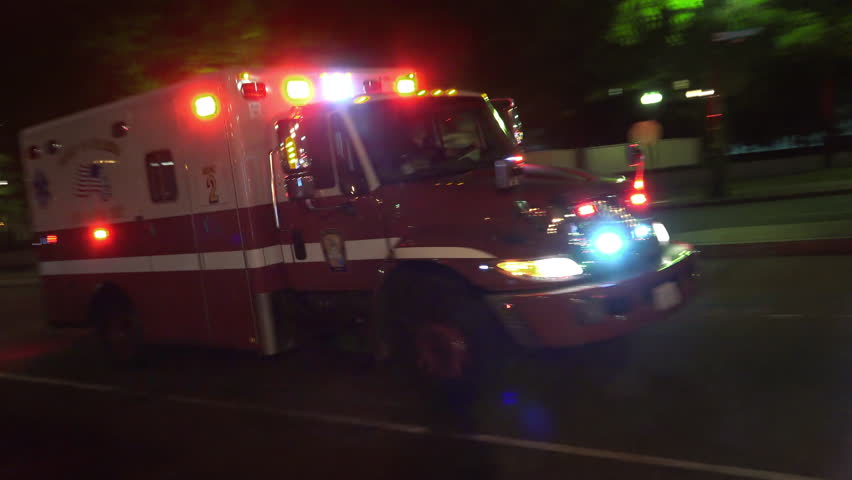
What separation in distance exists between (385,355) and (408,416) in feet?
1.90

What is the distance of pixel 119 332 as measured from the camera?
28.6 feet

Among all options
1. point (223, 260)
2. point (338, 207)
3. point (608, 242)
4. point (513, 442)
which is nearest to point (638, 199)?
point (608, 242)

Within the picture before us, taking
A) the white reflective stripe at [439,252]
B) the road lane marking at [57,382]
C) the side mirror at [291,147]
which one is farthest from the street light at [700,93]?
the road lane marking at [57,382]

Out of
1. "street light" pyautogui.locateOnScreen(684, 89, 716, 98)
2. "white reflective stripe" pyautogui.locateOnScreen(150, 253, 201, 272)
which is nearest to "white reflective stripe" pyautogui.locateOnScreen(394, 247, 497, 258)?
"white reflective stripe" pyautogui.locateOnScreen(150, 253, 201, 272)

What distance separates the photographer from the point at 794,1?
12.0 m

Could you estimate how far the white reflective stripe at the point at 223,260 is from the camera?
708 cm

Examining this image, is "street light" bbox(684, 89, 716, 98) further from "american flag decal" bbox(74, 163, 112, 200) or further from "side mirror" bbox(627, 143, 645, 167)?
"american flag decal" bbox(74, 163, 112, 200)

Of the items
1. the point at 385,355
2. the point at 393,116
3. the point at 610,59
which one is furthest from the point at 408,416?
the point at 610,59

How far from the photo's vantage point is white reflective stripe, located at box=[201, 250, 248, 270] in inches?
279

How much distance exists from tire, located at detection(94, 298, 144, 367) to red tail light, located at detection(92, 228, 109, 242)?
2.26 feet

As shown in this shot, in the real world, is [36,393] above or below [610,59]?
below

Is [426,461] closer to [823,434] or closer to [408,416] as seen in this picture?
[408,416]

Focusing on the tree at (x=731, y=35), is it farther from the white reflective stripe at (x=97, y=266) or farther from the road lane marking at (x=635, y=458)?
the road lane marking at (x=635, y=458)

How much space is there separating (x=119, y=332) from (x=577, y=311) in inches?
215
